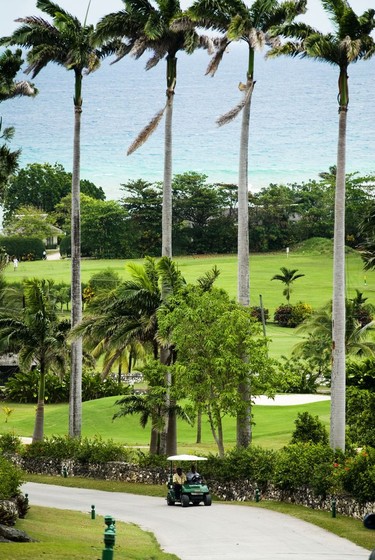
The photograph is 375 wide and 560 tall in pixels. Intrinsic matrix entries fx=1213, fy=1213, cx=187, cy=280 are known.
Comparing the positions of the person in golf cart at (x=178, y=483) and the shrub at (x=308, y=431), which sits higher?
the shrub at (x=308, y=431)

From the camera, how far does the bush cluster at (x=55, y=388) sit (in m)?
75.9

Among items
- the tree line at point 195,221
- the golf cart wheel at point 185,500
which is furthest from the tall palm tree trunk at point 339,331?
the tree line at point 195,221

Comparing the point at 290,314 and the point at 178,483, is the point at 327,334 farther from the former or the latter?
the point at 178,483

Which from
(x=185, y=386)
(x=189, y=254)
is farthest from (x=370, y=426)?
(x=189, y=254)

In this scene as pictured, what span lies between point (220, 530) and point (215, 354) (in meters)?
12.0

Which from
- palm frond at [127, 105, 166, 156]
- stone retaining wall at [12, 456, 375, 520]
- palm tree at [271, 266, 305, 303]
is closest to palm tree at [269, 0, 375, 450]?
stone retaining wall at [12, 456, 375, 520]

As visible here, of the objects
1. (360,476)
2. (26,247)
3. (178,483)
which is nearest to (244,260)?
(178,483)

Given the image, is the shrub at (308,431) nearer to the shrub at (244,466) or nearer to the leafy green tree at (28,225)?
the shrub at (244,466)

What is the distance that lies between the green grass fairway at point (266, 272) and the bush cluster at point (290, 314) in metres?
7.86

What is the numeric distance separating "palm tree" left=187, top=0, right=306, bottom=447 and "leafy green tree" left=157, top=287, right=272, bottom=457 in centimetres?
137

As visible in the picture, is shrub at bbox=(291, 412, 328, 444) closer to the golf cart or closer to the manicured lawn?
the golf cart

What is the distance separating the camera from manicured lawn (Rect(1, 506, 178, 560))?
922 inches

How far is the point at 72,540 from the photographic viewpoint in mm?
27516

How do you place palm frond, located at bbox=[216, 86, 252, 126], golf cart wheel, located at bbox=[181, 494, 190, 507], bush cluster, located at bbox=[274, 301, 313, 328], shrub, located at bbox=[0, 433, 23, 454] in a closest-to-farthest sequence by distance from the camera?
golf cart wheel, located at bbox=[181, 494, 190, 507]
palm frond, located at bbox=[216, 86, 252, 126]
shrub, located at bbox=[0, 433, 23, 454]
bush cluster, located at bbox=[274, 301, 313, 328]
